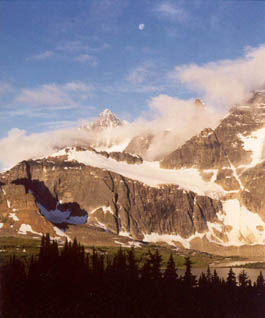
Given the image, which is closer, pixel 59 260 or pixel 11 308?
pixel 11 308

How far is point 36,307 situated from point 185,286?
Answer: 4822cm

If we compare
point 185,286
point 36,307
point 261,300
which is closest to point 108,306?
point 36,307

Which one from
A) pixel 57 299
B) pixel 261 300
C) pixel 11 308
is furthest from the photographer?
pixel 261 300

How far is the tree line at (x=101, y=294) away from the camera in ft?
395

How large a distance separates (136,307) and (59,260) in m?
26.1

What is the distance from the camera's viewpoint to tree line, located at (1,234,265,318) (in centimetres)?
12044

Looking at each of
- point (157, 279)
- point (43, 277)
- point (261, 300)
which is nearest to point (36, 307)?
point (43, 277)

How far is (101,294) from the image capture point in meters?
134

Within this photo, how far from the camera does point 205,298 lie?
6019 inches

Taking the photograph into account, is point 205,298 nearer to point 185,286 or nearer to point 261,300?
point 185,286

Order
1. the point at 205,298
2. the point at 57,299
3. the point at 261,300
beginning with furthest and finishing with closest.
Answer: the point at 261,300 → the point at 205,298 → the point at 57,299

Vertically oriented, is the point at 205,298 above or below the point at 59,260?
below

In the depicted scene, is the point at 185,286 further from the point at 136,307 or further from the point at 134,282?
the point at 136,307

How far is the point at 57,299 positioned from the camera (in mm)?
122500
